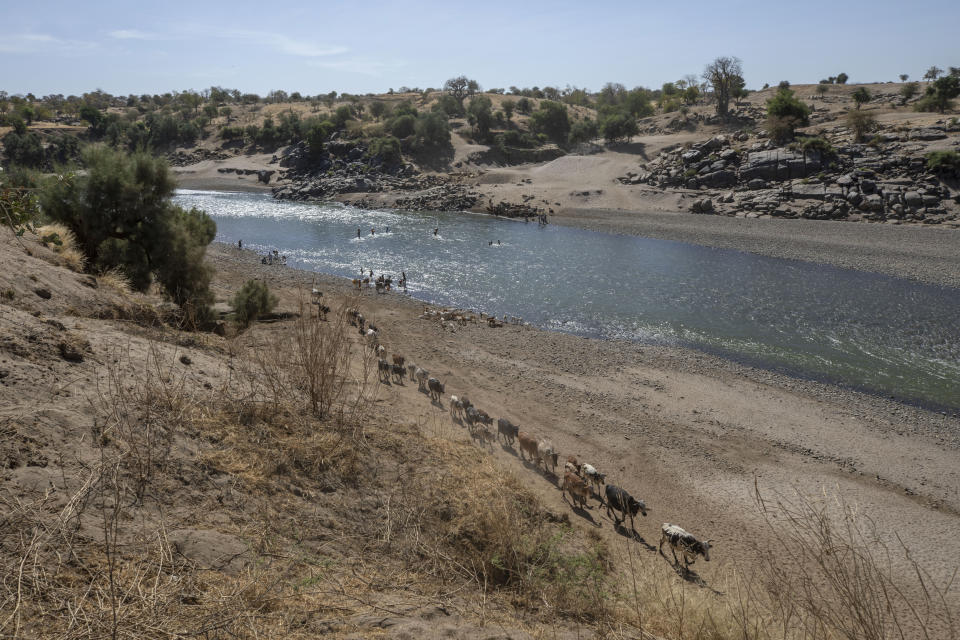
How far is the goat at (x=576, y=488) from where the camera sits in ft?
37.4

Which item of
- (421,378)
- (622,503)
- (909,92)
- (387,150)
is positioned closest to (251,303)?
(421,378)

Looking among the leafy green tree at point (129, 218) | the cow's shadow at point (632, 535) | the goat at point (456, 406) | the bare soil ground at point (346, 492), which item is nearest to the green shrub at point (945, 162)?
the bare soil ground at point (346, 492)

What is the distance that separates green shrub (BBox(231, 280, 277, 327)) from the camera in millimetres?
19250

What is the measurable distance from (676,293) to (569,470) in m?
22.4

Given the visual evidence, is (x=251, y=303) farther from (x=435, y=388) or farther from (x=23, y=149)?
(x=23, y=149)

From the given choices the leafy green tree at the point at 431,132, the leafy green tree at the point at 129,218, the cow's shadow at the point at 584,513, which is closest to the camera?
the cow's shadow at the point at 584,513

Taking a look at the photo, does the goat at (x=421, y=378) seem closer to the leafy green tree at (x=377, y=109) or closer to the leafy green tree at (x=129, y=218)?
the leafy green tree at (x=129, y=218)

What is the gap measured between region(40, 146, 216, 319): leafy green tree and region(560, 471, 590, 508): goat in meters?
12.0

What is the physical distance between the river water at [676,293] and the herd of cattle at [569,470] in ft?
38.8

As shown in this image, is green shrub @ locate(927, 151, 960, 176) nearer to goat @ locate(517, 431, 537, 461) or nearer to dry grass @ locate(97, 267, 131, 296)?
goat @ locate(517, 431, 537, 461)

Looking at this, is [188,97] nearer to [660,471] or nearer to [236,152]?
[236,152]

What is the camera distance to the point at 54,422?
6004 mm

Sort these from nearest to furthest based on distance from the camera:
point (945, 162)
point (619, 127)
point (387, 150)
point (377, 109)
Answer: point (945, 162) < point (619, 127) < point (387, 150) < point (377, 109)

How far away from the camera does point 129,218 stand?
16.4m
